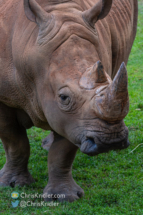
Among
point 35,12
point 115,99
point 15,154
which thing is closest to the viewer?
point 115,99

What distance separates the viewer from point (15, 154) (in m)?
4.67

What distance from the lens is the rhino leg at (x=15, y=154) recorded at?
4516mm

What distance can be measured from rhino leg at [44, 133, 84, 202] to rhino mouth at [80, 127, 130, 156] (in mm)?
1003

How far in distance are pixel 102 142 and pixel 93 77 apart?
507mm

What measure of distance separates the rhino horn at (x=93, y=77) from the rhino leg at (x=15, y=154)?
1432 mm

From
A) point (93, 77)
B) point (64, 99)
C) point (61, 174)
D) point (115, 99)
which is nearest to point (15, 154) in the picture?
point (61, 174)

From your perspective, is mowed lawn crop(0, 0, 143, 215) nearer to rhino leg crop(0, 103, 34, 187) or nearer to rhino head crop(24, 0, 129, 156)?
rhino leg crop(0, 103, 34, 187)

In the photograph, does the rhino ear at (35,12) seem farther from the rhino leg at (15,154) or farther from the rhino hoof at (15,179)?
the rhino hoof at (15,179)

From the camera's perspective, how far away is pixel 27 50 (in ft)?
12.0

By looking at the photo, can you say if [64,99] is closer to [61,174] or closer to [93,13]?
[93,13]

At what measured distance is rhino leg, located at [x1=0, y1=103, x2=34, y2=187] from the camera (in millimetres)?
4516

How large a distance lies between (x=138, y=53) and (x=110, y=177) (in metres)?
6.98

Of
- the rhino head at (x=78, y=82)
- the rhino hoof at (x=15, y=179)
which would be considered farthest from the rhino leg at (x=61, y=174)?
the rhino head at (x=78, y=82)

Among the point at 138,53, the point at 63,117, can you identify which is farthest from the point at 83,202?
the point at 138,53
